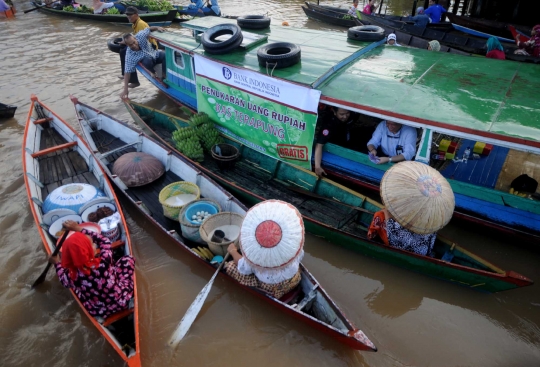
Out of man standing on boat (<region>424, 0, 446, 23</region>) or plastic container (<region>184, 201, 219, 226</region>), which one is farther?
man standing on boat (<region>424, 0, 446, 23</region>)

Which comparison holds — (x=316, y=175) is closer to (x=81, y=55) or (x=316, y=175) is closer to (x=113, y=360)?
(x=113, y=360)

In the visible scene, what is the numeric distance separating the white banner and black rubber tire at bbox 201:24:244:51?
27 cm

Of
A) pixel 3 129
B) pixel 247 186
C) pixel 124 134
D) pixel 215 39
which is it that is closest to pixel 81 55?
pixel 3 129

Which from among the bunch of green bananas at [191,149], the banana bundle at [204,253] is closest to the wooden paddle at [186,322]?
the banana bundle at [204,253]

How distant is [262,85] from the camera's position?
5.68 meters

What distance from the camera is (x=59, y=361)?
4.12 m

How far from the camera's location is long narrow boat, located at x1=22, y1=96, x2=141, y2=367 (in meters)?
4.04

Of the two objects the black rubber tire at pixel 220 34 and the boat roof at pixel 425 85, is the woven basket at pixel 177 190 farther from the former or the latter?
the black rubber tire at pixel 220 34

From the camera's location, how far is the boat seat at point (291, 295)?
13.9ft

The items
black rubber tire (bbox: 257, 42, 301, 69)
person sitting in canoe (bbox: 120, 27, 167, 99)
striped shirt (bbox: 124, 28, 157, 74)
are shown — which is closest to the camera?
black rubber tire (bbox: 257, 42, 301, 69)

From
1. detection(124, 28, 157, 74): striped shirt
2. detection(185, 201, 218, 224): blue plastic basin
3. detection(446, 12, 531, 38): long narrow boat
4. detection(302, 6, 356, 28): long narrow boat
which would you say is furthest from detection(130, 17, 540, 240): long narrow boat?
detection(302, 6, 356, 28): long narrow boat

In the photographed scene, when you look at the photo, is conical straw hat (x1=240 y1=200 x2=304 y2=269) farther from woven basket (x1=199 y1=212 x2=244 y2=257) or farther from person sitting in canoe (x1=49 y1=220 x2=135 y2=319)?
person sitting in canoe (x1=49 y1=220 x2=135 y2=319)

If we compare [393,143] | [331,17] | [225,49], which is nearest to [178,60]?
[225,49]

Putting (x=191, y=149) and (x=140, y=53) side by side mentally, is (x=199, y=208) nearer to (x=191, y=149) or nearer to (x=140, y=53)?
(x=191, y=149)
